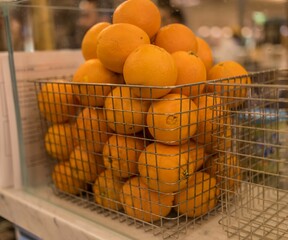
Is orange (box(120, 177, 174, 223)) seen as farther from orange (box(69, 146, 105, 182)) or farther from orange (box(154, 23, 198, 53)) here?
orange (box(154, 23, 198, 53))

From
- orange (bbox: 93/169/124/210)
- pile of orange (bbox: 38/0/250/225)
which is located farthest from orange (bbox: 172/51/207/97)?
orange (bbox: 93/169/124/210)

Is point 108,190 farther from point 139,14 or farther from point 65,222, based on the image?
point 139,14

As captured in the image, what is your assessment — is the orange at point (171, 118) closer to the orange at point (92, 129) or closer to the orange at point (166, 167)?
the orange at point (166, 167)

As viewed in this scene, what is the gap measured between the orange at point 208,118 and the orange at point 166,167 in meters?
0.05

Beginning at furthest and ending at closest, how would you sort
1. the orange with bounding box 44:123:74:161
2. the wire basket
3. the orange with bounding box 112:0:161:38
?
the orange with bounding box 44:123:74:161, the orange with bounding box 112:0:161:38, the wire basket

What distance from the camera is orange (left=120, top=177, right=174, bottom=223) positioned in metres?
0.57

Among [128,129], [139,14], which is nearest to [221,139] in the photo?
[128,129]

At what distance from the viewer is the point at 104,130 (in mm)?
652

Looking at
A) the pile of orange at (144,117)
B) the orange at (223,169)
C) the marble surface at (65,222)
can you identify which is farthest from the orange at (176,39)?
the marble surface at (65,222)

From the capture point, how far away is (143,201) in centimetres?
58

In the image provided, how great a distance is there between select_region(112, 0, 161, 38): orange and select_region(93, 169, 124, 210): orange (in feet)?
0.93

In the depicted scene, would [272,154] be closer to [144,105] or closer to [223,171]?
[223,171]

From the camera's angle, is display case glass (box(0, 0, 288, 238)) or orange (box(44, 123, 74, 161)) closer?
display case glass (box(0, 0, 288, 238))

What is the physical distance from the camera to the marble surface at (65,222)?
22.6 inches
